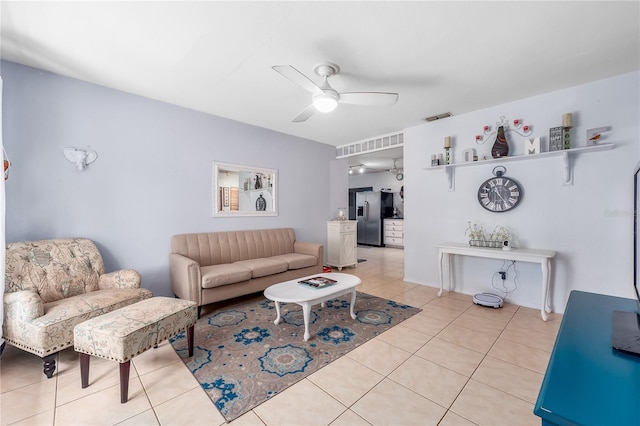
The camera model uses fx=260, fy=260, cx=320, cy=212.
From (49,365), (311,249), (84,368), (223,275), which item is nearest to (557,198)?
(311,249)

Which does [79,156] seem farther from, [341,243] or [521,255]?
[521,255]

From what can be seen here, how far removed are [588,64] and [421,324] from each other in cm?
290

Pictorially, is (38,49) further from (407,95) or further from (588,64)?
(588,64)

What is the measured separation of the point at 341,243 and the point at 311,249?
105 centimetres

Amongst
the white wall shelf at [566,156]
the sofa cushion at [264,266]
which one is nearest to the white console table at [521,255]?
the white wall shelf at [566,156]

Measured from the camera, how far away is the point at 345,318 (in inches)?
111

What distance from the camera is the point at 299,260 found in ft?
12.4

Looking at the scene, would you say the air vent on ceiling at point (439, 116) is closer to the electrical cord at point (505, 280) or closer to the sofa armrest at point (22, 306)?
the electrical cord at point (505, 280)

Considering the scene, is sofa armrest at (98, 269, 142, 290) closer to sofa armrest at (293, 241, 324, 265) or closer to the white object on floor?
sofa armrest at (293, 241, 324, 265)

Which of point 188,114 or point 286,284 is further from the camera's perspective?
point 188,114

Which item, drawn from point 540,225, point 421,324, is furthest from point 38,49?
point 540,225

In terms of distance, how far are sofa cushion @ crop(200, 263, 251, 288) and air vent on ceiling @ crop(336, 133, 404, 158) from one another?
315 cm

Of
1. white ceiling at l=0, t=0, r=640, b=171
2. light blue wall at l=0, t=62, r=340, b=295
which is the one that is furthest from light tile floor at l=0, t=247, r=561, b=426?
white ceiling at l=0, t=0, r=640, b=171

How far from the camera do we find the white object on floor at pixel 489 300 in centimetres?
306
